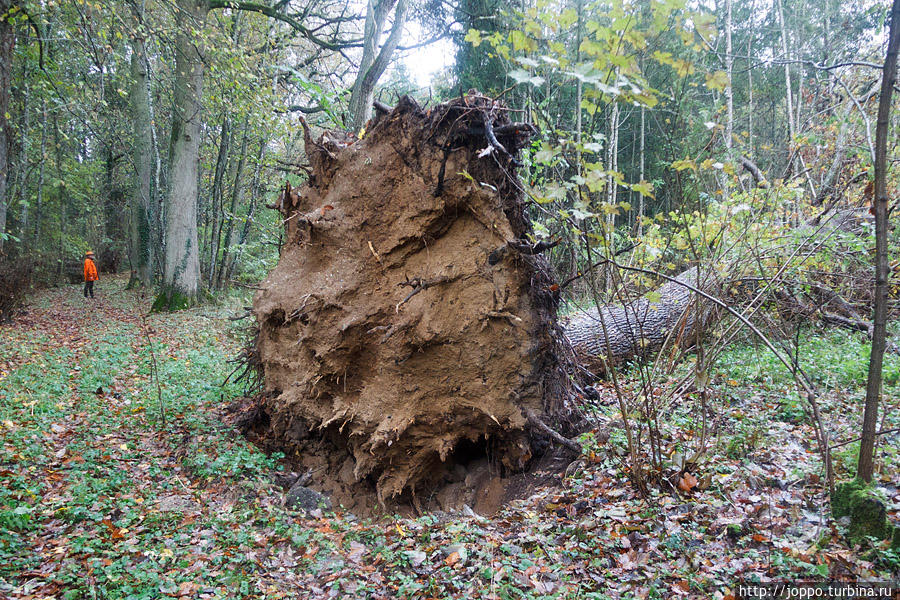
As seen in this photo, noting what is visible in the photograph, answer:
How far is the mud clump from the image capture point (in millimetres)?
4449

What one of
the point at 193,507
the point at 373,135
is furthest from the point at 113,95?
the point at 193,507

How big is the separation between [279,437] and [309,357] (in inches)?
43.9

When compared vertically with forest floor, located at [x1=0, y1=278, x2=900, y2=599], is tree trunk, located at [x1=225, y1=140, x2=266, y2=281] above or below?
above

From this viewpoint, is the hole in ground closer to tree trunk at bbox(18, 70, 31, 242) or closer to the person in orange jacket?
the person in orange jacket

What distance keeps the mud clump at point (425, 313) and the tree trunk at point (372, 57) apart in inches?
182

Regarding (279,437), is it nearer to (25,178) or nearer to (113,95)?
(113,95)

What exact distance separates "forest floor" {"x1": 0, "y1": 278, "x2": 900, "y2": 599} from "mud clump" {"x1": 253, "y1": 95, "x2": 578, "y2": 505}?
2.23 feet

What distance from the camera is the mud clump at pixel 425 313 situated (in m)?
4.45

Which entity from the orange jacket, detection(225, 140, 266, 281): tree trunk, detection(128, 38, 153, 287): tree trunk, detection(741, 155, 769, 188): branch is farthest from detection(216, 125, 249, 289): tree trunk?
detection(741, 155, 769, 188): branch

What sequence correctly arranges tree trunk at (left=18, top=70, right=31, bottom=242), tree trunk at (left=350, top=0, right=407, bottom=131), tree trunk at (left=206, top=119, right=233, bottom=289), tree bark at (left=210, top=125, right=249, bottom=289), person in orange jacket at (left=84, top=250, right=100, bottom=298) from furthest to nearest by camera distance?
tree bark at (left=210, top=125, right=249, bottom=289), tree trunk at (left=206, top=119, right=233, bottom=289), person in orange jacket at (left=84, top=250, right=100, bottom=298), tree trunk at (left=18, top=70, right=31, bottom=242), tree trunk at (left=350, top=0, right=407, bottom=131)

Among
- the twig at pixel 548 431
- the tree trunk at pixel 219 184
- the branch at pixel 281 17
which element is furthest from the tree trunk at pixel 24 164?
the twig at pixel 548 431

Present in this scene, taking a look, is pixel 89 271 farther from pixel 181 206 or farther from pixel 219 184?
pixel 181 206

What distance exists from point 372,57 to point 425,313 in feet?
23.7

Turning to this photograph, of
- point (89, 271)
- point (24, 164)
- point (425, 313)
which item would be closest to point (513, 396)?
point (425, 313)
